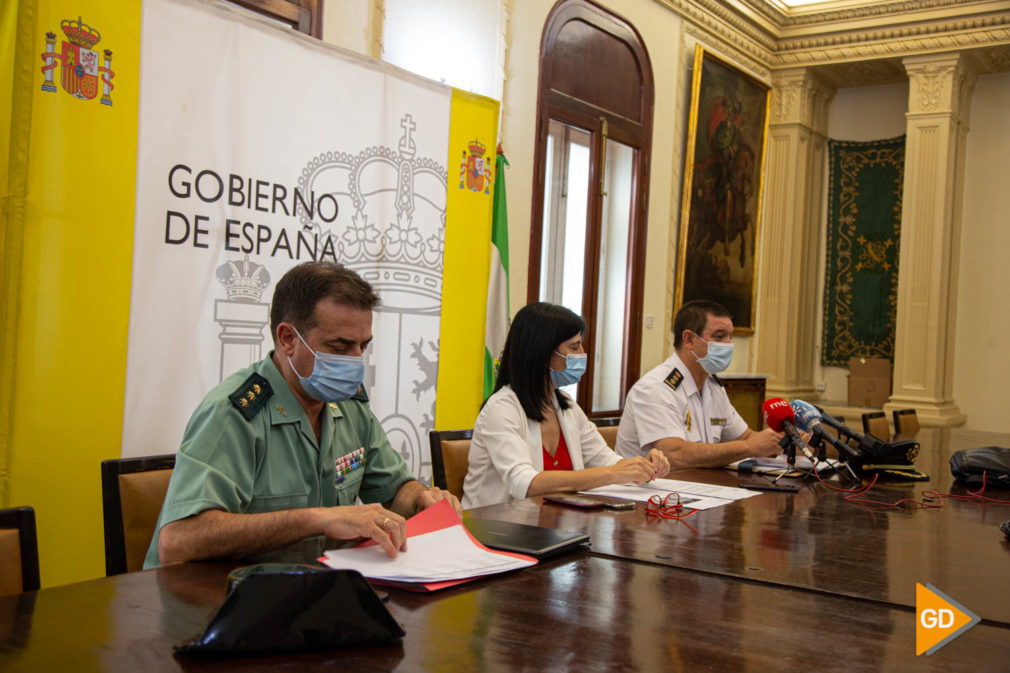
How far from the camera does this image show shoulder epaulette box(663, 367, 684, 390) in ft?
13.3

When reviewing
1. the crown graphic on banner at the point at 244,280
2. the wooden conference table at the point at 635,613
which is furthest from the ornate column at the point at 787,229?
the wooden conference table at the point at 635,613

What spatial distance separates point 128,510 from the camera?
2184 millimetres

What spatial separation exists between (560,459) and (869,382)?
689 cm

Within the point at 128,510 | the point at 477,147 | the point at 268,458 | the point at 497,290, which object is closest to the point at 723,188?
the point at 497,290

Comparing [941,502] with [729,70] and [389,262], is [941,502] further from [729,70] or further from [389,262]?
[729,70]

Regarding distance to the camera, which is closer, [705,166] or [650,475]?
[650,475]

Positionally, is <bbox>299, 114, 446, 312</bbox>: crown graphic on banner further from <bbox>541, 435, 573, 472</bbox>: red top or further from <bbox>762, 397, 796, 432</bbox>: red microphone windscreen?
<bbox>762, 397, 796, 432</bbox>: red microphone windscreen

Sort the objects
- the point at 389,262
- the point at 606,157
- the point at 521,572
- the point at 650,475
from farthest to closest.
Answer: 1. the point at 606,157
2. the point at 389,262
3. the point at 650,475
4. the point at 521,572

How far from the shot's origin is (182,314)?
3600 millimetres

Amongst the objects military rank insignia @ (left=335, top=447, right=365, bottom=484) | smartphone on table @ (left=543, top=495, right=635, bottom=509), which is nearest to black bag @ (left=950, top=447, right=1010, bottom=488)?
smartphone on table @ (left=543, top=495, right=635, bottom=509)

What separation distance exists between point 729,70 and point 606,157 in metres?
2.11

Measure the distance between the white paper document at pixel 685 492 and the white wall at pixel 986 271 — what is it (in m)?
7.20

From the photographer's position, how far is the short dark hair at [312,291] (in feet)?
7.63

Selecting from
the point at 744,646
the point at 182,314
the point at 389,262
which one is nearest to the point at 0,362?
the point at 182,314
